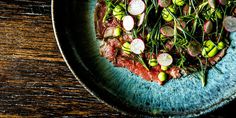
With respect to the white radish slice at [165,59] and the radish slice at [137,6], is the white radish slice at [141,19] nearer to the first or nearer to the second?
the radish slice at [137,6]

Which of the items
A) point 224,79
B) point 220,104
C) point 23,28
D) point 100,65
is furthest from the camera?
point 23,28

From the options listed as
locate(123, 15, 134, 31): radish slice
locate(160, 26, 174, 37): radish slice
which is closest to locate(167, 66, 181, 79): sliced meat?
locate(160, 26, 174, 37): radish slice

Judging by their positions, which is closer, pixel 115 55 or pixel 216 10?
pixel 216 10

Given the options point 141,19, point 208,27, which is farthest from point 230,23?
point 141,19

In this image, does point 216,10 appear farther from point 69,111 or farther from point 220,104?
Answer: point 69,111

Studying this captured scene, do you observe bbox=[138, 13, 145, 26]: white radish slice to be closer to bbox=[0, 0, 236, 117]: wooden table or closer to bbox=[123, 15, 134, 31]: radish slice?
bbox=[123, 15, 134, 31]: radish slice

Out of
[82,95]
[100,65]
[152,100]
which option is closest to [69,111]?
[82,95]

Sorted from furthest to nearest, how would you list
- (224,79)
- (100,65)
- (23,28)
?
(23,28)
(100,65)
(224,79)

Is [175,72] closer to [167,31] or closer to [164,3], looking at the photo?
[167,31]
